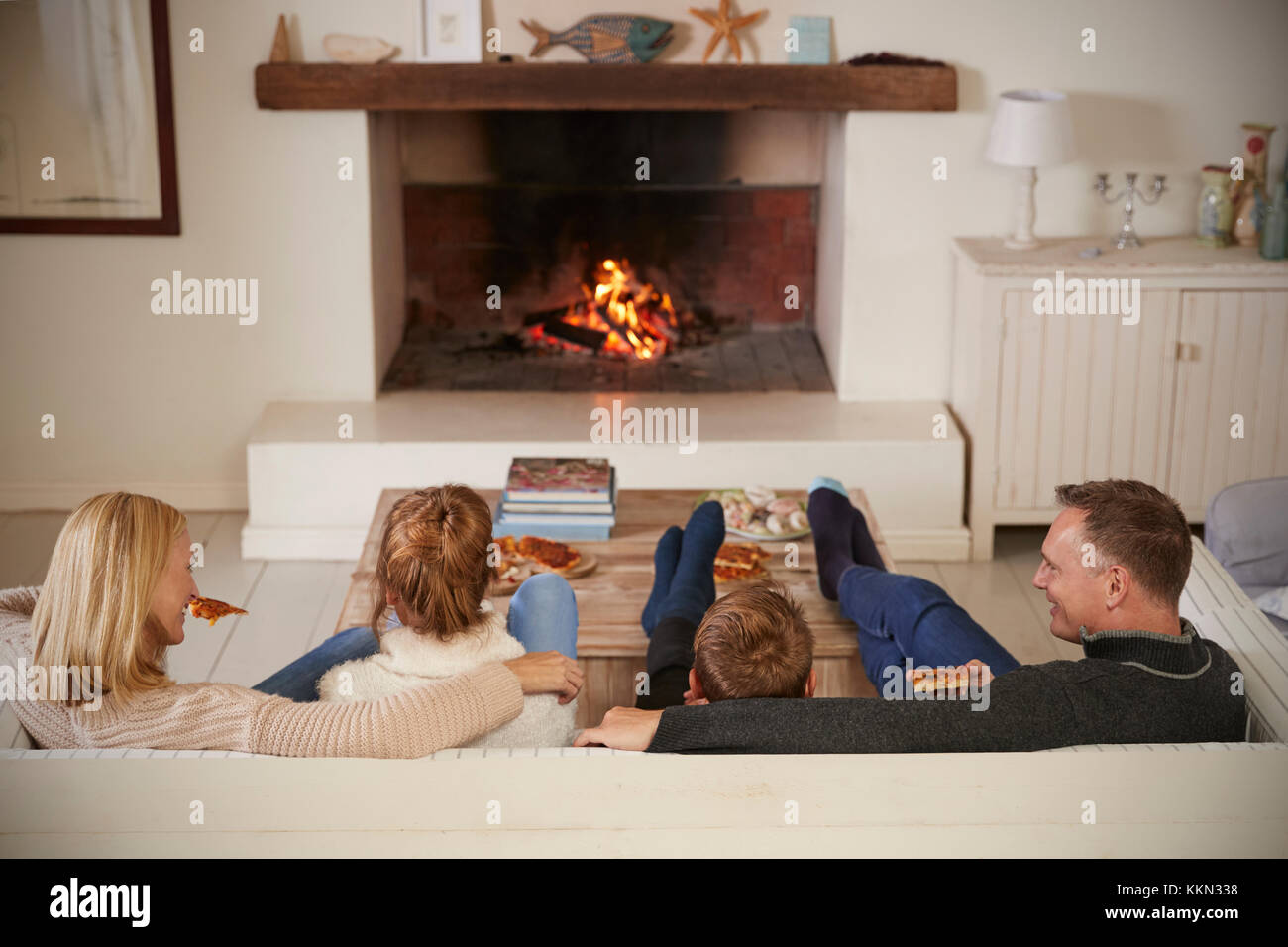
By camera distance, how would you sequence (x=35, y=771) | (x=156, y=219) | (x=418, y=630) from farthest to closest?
Answer: (x=156, y=219) → (x=418, y=630) → (x=35, y=771)

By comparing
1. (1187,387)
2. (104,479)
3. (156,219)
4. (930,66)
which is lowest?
(104,479)

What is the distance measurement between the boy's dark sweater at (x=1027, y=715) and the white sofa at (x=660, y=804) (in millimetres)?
78

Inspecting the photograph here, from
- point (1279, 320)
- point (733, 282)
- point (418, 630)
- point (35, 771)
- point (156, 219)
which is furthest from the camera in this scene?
point (733, 282)

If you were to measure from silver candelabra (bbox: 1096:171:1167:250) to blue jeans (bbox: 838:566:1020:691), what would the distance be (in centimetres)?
181

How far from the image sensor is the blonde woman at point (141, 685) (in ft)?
5.89

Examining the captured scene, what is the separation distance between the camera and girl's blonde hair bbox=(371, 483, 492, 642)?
207cm

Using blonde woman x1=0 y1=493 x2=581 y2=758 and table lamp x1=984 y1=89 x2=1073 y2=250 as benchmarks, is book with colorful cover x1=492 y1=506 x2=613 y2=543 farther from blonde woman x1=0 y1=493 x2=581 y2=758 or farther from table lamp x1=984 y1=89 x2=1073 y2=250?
table lamp x1=984 y1=89 x2=1073 y2=250

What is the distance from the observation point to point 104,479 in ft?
14.7

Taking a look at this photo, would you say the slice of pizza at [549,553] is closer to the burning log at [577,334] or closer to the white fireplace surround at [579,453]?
the white fireplace surround at [579,453]

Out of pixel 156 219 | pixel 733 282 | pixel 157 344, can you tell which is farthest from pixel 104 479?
pixel 733 282
